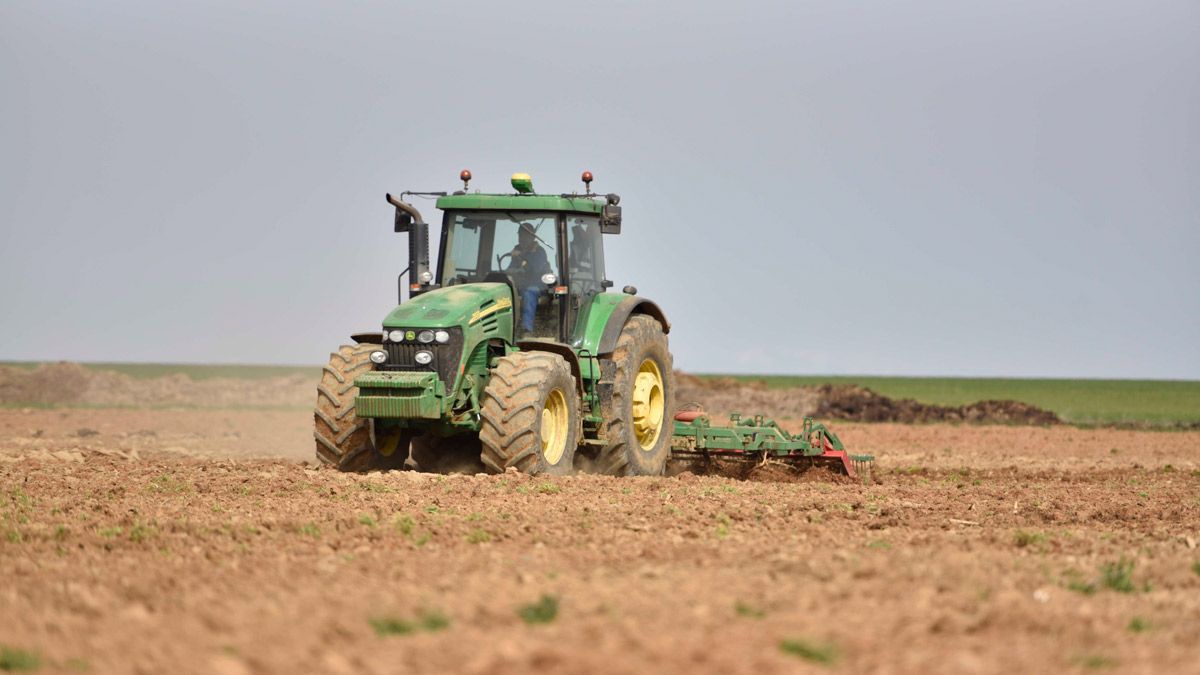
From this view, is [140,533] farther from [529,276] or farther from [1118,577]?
[1118,577]

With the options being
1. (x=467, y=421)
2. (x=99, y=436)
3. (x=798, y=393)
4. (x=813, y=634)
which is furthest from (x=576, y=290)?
(x=798, y=393)

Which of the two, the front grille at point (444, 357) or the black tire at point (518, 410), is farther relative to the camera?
the front grille at point (444, 357)

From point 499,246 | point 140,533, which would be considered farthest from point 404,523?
point 499,246

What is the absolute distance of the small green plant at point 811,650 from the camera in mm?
5961

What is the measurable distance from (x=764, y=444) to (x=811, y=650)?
386 inches

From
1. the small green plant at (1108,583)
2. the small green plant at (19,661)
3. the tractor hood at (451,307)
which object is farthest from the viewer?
the tractor hood at (451,307)

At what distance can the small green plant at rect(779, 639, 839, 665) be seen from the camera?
5.96 m

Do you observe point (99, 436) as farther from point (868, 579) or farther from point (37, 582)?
point (868, 579)

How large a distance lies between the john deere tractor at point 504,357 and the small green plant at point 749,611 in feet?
21.3

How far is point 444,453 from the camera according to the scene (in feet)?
49.9

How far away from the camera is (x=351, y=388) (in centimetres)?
1386

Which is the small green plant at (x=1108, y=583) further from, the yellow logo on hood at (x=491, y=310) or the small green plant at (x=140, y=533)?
the yellow logo on hood at (x=491, y=310)

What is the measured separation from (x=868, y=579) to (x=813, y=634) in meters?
1.70

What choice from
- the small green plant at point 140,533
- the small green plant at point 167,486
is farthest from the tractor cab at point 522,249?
the small green plant at point 140,533
